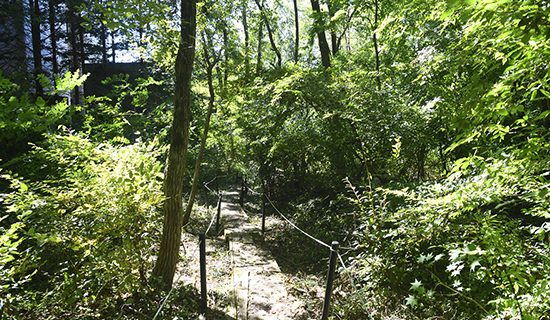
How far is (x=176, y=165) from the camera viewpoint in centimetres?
392

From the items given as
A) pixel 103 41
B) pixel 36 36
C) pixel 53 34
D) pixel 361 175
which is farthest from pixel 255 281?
pixel 103 41

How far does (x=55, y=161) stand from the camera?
4.70 m

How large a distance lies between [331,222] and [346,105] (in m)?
2.43

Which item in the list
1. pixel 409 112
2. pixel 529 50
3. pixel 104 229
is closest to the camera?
pixel 529 50

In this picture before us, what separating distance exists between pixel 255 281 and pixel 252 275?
0.21 metres

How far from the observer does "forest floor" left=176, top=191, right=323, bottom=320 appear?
4.12m

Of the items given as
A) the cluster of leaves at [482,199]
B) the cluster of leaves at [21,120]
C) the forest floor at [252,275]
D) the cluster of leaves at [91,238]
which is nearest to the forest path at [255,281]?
the forest floor at [252,275]

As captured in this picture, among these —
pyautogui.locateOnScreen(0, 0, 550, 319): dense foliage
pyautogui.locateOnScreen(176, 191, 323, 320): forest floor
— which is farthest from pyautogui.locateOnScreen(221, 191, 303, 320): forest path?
pyautogui.locateOnScreen(0, 0, 550, 319): dense foliage

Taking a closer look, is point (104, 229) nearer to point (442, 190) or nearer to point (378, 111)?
point (442, 190)

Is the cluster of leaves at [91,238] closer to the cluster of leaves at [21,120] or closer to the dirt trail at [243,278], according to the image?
the dirt trail at [243,278]

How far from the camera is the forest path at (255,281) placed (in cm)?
409

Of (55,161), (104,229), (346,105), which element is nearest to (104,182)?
(104,229)

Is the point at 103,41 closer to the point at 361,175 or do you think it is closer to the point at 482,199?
the point at 361,175

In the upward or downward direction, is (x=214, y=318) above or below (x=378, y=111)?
below
